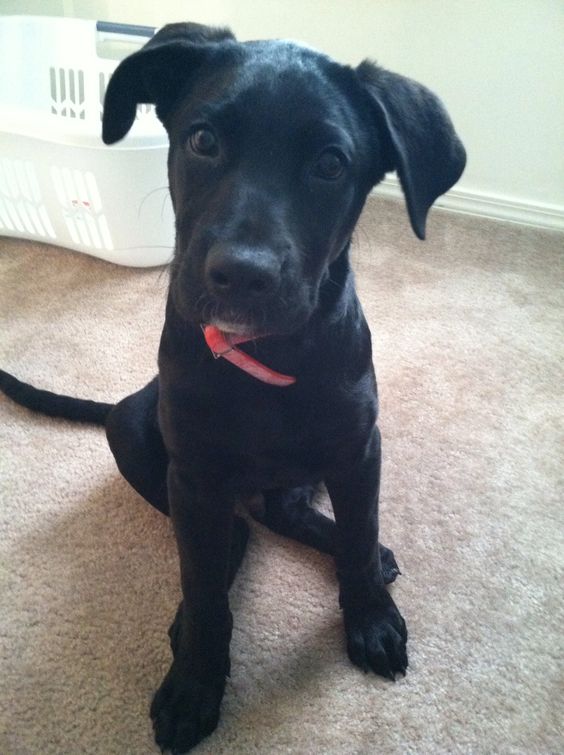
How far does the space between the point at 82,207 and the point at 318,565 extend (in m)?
1.33

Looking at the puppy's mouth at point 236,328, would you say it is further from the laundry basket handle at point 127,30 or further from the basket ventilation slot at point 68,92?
the basket ventilation slot at point 68,92

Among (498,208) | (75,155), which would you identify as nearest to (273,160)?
(75,155)

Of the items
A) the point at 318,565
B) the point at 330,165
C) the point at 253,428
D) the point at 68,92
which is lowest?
the point at 318,565

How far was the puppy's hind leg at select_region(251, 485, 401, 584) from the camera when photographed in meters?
1.30

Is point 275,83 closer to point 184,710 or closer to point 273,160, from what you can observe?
point 273,160

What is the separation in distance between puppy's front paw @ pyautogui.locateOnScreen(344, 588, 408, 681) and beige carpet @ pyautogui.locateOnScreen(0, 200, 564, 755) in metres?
0.03

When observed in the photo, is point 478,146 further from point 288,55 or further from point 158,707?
point 158,707

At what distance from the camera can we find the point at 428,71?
8.04 feet

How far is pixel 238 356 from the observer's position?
922mm

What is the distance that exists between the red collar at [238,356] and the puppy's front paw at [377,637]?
466 millimetres

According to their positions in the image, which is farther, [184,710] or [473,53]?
[473,53]

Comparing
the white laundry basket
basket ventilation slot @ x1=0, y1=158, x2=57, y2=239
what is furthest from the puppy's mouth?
basket ventilation slot @ x1=0, y1=158, x2=57, y2=239

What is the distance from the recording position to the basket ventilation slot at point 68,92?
232 cm

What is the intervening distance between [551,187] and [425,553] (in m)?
1.73
